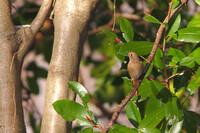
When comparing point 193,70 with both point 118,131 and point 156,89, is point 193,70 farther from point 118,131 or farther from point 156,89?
point 118,131

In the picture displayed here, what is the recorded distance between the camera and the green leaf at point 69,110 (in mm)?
673

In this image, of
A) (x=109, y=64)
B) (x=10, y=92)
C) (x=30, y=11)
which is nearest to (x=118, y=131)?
(x=10, y=92)

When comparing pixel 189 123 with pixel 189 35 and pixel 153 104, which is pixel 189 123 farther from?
pixel 189 35

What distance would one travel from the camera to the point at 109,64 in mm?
1653

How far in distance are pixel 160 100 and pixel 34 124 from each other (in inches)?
42.7

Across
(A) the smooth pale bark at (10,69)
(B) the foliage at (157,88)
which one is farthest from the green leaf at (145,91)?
(A) the smooth pale bark at (10,69)

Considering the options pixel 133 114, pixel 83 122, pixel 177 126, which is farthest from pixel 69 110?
pixel 177 126

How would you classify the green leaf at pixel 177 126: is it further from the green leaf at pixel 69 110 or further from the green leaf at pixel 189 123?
the green leaf at pixel 69 110

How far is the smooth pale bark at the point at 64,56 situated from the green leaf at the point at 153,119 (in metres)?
0.19

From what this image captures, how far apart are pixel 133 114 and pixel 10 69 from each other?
1.09ft

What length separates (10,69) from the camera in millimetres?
719

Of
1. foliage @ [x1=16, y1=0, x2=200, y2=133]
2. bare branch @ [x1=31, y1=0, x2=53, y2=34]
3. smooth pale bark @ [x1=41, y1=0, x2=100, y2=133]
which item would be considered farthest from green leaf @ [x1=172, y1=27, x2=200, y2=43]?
bare branch @ [x1=31, y1=0, x2=53, y2=34]

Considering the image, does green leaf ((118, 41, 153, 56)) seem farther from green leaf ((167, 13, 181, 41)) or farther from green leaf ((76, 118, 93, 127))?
green leaf ((76, 118, 93, 127))

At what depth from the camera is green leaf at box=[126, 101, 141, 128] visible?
0.73 metres
